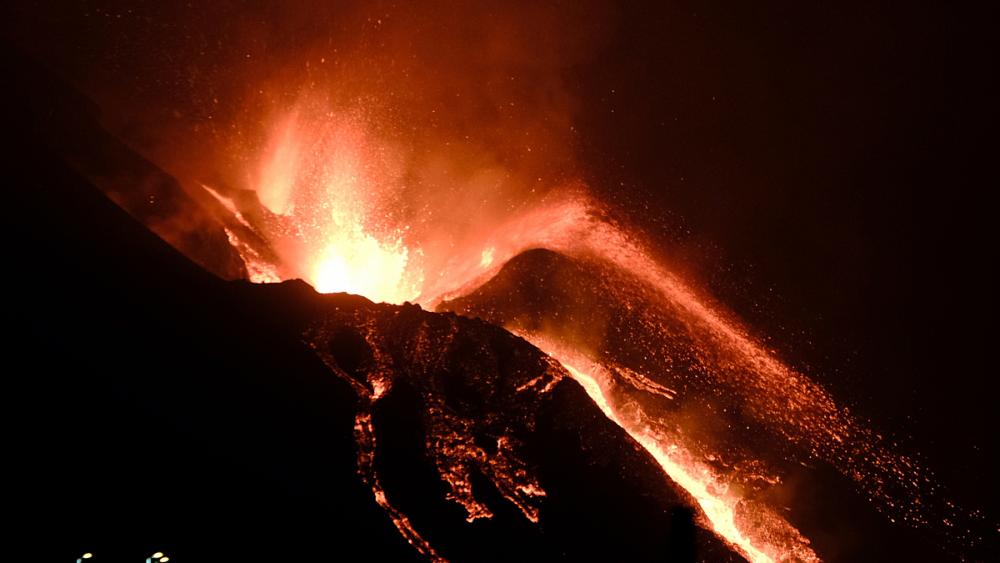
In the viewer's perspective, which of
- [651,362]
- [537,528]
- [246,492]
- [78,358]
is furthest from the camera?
[651,362]

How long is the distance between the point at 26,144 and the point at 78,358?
3.49 meters

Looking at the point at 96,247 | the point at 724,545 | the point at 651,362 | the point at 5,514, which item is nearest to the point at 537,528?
the point at 724,545

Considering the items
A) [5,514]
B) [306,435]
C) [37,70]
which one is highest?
[37,70]

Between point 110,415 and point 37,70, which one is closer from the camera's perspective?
point 110,415

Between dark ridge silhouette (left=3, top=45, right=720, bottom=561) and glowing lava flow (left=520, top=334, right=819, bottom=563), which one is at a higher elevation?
glowing lava flow (left=520, top=334, right=819, bottom=563)

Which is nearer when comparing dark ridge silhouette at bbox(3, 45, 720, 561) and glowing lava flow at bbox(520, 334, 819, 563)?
dark ridge silhouette at bbox(3, 45, 720, 561)

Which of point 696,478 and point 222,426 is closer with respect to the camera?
point 222,426

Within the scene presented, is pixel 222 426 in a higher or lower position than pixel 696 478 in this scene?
lower

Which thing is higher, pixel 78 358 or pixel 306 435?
pixel 306 435

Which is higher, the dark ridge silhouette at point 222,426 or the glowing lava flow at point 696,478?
the glowing lava flow at point 696,478

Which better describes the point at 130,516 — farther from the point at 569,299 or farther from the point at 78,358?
the point at 569,299

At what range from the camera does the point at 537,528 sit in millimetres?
7086

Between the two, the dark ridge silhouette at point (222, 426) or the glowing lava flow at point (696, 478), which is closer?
the dark ridge silhouette at point (222, 426)

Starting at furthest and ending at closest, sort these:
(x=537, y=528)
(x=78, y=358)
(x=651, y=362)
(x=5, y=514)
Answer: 1. (x=651, y=362)
2. (x=537, y=528)
3. (x=78, y=358)
4. (x=5, y=514)
